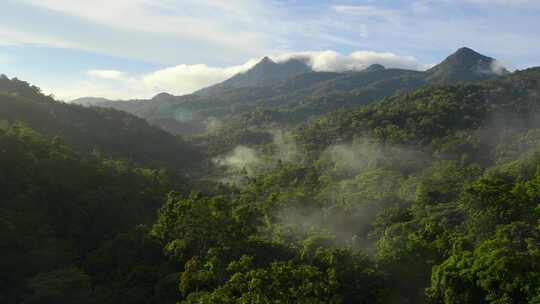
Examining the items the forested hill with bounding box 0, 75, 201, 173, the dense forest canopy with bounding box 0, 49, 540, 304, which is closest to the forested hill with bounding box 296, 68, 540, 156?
the dense forest canopy with bounding box 0, 49, 540, 304

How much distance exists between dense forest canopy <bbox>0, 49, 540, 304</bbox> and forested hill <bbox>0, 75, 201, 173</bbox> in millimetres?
777

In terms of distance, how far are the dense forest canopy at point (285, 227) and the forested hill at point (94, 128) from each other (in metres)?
0.78

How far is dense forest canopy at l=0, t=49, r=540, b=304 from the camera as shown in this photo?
2636 centimetres

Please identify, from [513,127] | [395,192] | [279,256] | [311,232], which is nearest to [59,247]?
[279,256]

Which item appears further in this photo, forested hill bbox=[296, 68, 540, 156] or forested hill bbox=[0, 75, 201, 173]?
forested hill bbox=[296, 68, 540, 156]

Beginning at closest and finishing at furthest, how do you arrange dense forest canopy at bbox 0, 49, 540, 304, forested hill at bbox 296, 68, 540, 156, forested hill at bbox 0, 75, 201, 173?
dense forest canopy at bbox 0, 49, 540, 304 < forested hill at bbox 0, 75, 201, 173 < forested hill at bbox 296, 68, 540, 156

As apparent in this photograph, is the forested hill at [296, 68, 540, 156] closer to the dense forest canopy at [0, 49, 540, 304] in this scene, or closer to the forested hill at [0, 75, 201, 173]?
the dense forest canopy at [0, 49, 540, 304]

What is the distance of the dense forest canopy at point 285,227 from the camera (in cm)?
2636

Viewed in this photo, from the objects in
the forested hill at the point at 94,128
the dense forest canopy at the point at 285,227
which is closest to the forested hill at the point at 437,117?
the dense forest canopy at the point at 285,227

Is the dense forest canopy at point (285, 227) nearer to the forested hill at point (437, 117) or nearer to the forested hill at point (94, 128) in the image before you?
the forested hill at point (94, 128)

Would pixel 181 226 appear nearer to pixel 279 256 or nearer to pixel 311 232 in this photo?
pixel 279 256

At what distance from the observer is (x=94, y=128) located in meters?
82.9

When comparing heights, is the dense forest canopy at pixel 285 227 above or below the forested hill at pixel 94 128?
below

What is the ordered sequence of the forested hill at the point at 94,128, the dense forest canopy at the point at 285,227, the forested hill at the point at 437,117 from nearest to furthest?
the dense forest canopy at the point at 285,227 → the forested hill at the point at 94,128 → the forested hill at the point at 437,117
